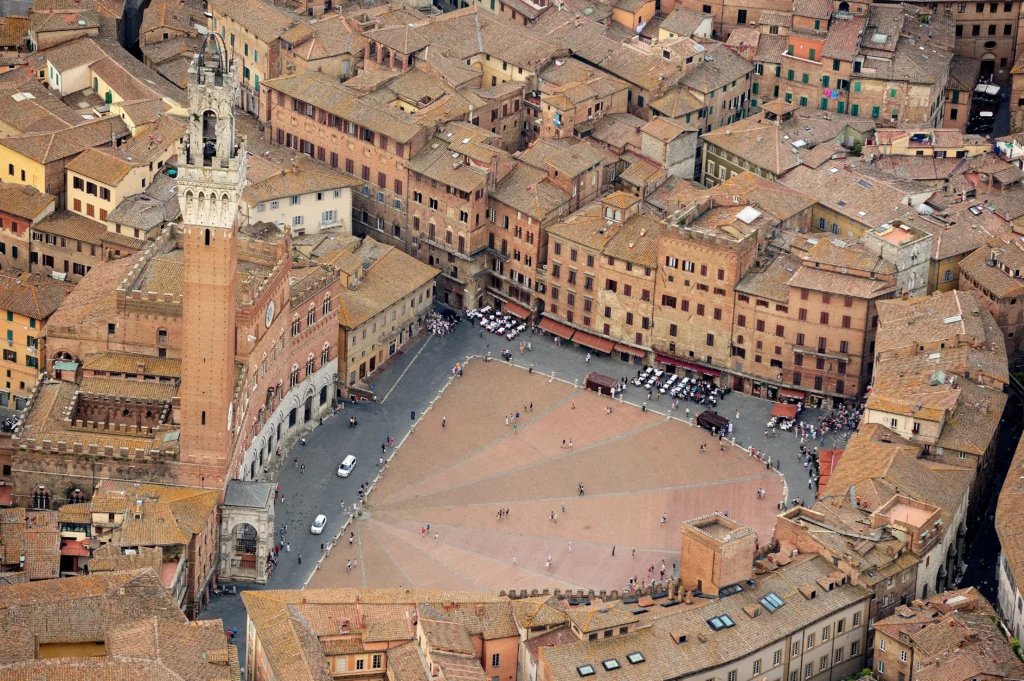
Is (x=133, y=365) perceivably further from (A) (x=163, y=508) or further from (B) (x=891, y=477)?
(B) (x=891, y=477)

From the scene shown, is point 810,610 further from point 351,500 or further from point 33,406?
point 33,406

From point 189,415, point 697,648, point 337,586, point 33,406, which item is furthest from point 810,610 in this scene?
point 33,406

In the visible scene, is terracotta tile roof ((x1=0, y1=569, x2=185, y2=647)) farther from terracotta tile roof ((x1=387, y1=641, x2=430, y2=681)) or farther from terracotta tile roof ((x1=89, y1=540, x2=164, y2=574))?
terracotta tile roof ((x1=387, y1=641, x2=430, y2=681))

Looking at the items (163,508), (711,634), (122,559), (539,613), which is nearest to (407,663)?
(539,613)

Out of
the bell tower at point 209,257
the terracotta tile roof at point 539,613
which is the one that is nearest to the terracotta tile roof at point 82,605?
the bell tower at point 209,257

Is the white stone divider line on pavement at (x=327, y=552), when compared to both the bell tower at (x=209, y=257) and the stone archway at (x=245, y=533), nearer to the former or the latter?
the stone archway at (x=245, y=533)

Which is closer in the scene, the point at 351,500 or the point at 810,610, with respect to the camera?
the point at 810,610

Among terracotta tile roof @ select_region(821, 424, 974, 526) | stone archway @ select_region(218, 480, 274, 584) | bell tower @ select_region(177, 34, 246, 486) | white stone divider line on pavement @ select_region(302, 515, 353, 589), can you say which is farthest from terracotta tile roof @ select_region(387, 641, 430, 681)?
terracotta tile roof @ select_region(821, 424, 974, 526)
